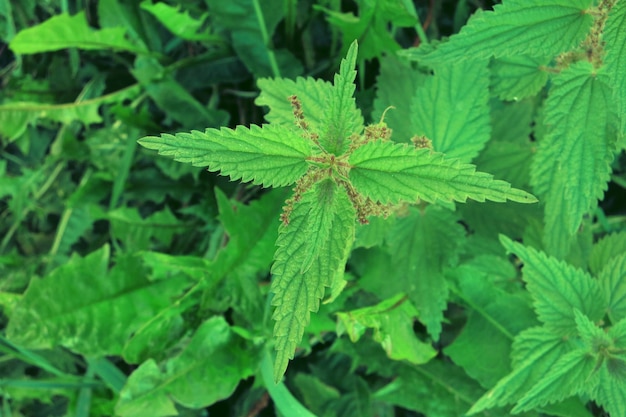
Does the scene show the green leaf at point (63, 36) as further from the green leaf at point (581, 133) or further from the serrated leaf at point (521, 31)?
the green leaf at point (581, 133)

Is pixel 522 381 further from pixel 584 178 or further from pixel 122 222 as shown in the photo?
pixel 122 222

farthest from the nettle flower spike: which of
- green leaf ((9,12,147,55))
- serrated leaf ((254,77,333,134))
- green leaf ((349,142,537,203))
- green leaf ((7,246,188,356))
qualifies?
green leaf ((9,12,147,55))

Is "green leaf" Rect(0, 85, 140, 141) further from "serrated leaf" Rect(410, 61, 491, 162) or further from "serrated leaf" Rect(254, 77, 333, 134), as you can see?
"serrated leaf" Rect(410, 61, 491, 162)

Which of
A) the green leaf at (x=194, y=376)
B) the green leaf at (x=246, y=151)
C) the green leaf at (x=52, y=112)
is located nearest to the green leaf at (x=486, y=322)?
the green leaf at (x=194, y=376)

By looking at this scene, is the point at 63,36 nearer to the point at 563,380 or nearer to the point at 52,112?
the point at 52,112

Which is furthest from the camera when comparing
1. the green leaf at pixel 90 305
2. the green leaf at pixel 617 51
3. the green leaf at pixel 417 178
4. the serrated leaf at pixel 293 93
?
the green leaf at pixel 90 305

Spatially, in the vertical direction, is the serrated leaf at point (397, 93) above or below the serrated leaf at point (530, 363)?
above
